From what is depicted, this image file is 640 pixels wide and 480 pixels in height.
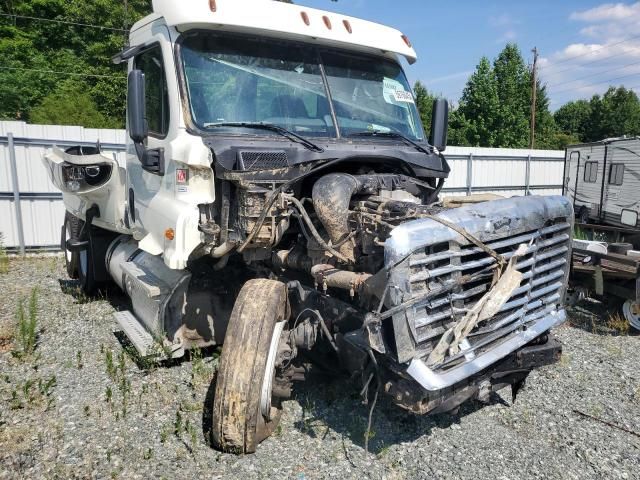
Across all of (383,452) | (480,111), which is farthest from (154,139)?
(480,111)

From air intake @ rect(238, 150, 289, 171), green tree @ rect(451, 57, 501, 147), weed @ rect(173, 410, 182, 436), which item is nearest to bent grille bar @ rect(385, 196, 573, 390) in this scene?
air intake @ rect(238, 150, 289, 171)

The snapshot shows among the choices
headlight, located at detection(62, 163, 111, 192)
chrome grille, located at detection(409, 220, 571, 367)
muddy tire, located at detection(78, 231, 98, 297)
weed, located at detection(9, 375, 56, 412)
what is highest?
headlight, located at detection(62, 163, 111, 192)

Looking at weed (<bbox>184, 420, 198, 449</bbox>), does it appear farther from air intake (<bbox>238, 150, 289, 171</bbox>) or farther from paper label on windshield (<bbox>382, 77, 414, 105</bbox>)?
paper label on windshield (<bbox>382, 77, 414, 105</bbox>)

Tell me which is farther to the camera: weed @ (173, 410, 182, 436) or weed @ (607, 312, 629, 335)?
weed @ (607, 312, 629, 335)

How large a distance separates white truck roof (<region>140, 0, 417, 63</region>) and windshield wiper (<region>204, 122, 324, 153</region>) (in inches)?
29.6

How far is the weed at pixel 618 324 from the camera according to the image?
6127mm

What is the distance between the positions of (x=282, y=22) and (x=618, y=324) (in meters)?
5.00

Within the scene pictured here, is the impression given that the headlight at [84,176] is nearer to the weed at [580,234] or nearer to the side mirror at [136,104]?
the side mirror at [136,104]

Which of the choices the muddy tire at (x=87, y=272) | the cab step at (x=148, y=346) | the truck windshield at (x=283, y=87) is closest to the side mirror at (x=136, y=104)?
the truck windshield at (x=283, y=87)

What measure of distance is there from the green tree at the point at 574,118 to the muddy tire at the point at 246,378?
7011 cm

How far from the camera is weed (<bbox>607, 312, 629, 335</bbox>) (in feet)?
20.1


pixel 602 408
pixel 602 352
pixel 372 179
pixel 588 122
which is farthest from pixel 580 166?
pixel 588 122

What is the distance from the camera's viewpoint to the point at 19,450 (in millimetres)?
3453

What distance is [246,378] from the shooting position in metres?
3.32
